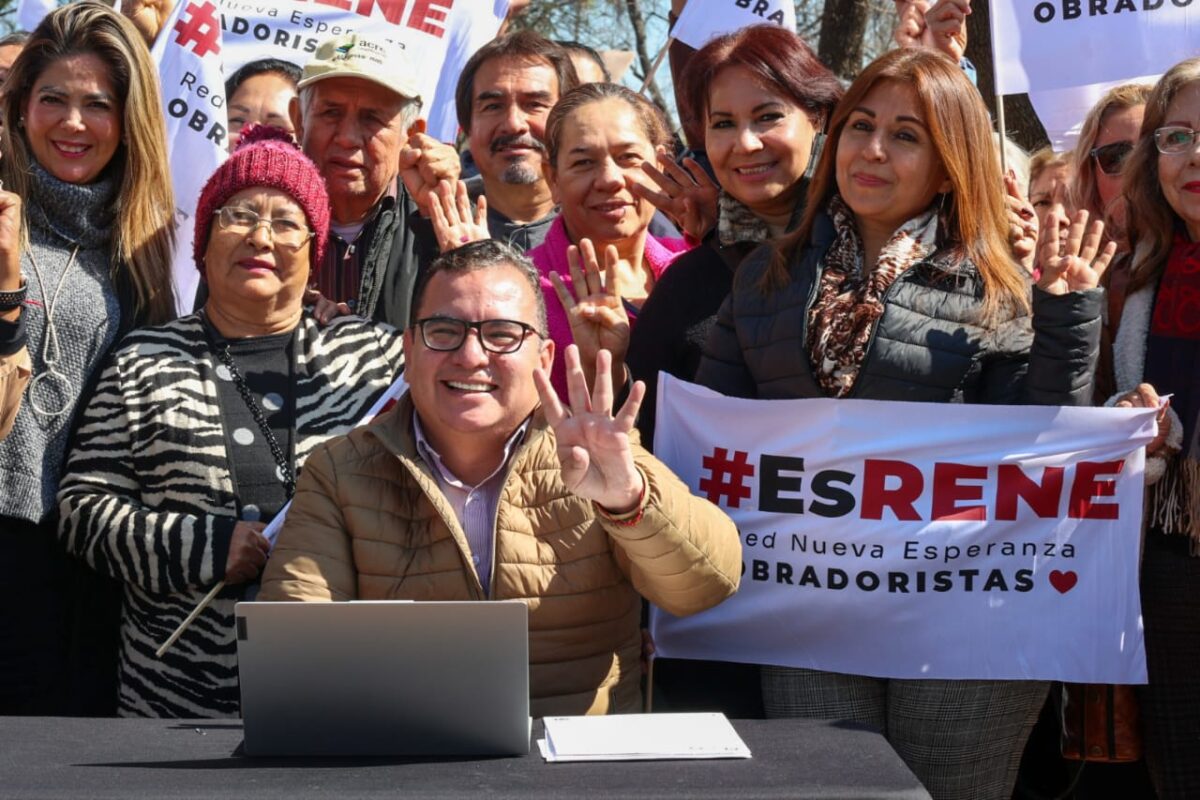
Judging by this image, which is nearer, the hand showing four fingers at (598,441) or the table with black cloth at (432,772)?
the table with black cloth at (432,772)

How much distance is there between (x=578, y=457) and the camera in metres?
3.03

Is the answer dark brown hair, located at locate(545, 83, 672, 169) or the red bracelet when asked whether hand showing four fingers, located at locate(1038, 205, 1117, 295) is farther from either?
dark brown hair, located at locate(545, 83, 672, 169)

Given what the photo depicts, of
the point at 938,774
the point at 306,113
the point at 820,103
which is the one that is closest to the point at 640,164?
the point at 820,103

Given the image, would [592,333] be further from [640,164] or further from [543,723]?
[543,723]

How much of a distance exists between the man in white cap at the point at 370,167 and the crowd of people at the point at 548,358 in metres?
0.02

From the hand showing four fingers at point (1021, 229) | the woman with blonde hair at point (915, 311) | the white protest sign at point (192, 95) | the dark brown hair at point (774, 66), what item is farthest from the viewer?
the white protest sign at point (192, 95)

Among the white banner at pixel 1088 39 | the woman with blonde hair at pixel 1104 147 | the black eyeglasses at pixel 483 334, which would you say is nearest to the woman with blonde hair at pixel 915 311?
the black eyeglasses at pixel 483 334

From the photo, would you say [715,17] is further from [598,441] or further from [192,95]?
[598,441]

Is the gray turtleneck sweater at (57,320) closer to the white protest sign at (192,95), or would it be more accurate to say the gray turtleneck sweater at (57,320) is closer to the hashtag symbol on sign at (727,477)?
the white protest sign at (192,95)

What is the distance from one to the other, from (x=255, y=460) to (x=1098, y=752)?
7.45 ft

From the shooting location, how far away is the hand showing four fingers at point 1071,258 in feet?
11.3

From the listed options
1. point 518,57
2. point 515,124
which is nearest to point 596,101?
point 515,124

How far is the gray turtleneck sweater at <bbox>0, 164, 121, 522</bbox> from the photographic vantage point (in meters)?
4.00

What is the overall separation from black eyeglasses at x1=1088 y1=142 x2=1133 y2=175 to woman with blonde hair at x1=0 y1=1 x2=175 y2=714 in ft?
9.89
